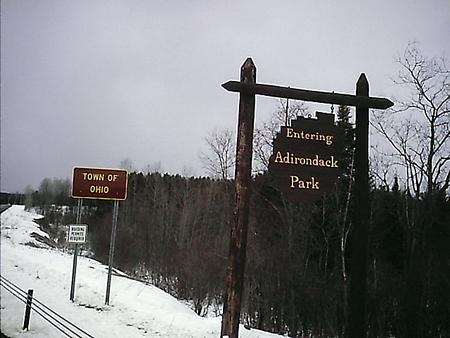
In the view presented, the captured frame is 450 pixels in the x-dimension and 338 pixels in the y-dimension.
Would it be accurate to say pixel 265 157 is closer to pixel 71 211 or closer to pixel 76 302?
pixel 76 302

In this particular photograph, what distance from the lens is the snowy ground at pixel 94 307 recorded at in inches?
270

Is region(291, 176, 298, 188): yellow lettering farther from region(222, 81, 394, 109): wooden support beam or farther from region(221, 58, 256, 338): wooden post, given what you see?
region(222, 81, 394, 109): wooden support beam

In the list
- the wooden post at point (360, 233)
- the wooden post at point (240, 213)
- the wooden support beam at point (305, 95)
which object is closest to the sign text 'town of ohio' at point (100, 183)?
the wooden post at point (240, 213)

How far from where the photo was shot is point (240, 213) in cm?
478

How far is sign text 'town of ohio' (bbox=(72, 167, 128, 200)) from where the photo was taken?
378 inches

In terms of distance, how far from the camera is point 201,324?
8109 millimetres

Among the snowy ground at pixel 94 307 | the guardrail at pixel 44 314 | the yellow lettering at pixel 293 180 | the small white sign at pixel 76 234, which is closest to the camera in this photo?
the yellow lettering at pixel 293 180

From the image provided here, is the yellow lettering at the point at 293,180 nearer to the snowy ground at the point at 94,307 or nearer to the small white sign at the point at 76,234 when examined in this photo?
the snowy ground at the point at 94,307

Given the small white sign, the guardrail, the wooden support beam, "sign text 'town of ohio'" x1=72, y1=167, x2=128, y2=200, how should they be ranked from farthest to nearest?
the small white sign < "sign text 'town of ohio'" x1=72, y1=167, x2=128, y2=200 < the guardrail < the wooden support beam

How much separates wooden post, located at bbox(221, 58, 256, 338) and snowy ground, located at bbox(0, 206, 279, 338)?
265 cm

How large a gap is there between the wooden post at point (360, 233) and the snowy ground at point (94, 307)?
3144mm

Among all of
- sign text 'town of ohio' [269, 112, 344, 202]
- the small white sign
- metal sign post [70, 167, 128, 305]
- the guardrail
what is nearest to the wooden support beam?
sign text 'town of ohio' [269, 112, 344, 202]

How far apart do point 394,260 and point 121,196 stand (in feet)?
21.5

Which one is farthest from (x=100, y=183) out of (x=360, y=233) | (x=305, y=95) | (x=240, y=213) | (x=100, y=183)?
(x=360, y=233)
